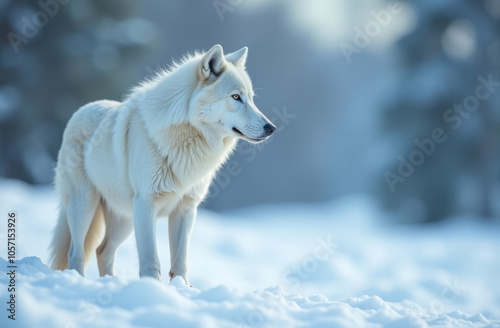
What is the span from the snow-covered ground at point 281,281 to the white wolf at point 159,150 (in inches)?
28.9

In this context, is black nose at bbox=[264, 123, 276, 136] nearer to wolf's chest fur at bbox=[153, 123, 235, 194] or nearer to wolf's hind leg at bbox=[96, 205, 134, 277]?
wolf's chest fur at bbox=[153, 123, 235, 194]

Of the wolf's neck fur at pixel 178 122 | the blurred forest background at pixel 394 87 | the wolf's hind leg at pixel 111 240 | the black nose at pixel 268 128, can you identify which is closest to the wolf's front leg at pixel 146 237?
the wolf's neck fur at pixel 178 122

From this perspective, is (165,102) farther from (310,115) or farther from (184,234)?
(310,115)

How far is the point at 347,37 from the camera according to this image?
2564cm

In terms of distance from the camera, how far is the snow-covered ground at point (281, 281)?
8.95ft

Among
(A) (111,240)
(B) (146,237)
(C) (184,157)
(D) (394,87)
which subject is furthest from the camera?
(D) (394,87)

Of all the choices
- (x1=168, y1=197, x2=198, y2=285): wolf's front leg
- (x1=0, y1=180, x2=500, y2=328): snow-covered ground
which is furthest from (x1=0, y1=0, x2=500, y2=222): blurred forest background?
(x1=168, y1=197, x2=198, y2=285): wolf's front leg

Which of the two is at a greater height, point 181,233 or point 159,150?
point 159,150

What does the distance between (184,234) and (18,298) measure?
5.69 feet

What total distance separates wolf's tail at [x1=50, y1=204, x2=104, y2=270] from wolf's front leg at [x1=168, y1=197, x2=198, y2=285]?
35.6 inches

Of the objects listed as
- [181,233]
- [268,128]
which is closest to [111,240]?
[181,233]

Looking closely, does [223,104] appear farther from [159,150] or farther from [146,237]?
[146,237]

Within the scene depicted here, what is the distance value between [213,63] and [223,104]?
0.35 metres

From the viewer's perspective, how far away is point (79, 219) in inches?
173
